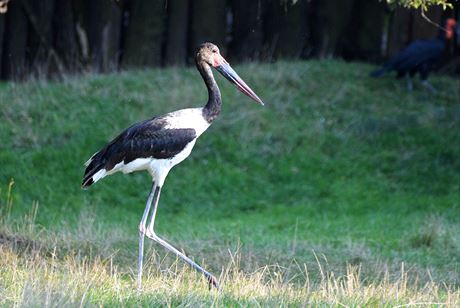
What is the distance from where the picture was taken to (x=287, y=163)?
11.6 m

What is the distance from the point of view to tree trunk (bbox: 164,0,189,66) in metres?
14.4

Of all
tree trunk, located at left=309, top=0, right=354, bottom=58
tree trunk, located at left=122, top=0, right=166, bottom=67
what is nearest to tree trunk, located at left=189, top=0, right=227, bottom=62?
tree trunk, located at left=122, top=0, right=166, bottom=67

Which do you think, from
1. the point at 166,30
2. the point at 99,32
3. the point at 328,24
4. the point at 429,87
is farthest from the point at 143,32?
the point at 429,87

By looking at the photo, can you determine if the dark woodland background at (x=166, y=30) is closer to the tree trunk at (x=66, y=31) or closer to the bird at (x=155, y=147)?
the tree trunk at (x=66, y=31)

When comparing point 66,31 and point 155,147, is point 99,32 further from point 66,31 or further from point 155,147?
point 155,147

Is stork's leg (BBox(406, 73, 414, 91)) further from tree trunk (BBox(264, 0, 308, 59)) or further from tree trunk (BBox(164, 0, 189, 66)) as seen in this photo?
tree trunk (BBox(164, 0, 189, 66))

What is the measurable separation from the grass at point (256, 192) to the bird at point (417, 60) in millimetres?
200

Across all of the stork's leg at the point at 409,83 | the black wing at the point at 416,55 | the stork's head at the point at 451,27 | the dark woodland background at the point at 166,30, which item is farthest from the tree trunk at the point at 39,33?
the stork's head at the point at 451,27

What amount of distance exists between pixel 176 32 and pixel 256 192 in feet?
13.4

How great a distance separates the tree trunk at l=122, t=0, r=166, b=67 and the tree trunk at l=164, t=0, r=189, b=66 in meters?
0.11

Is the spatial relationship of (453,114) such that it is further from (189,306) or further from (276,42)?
(189,306)

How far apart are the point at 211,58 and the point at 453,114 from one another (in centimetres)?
582

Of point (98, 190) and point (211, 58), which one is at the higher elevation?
point (211, 58)

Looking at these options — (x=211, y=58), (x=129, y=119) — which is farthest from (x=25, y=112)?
(x=211, y=58)
